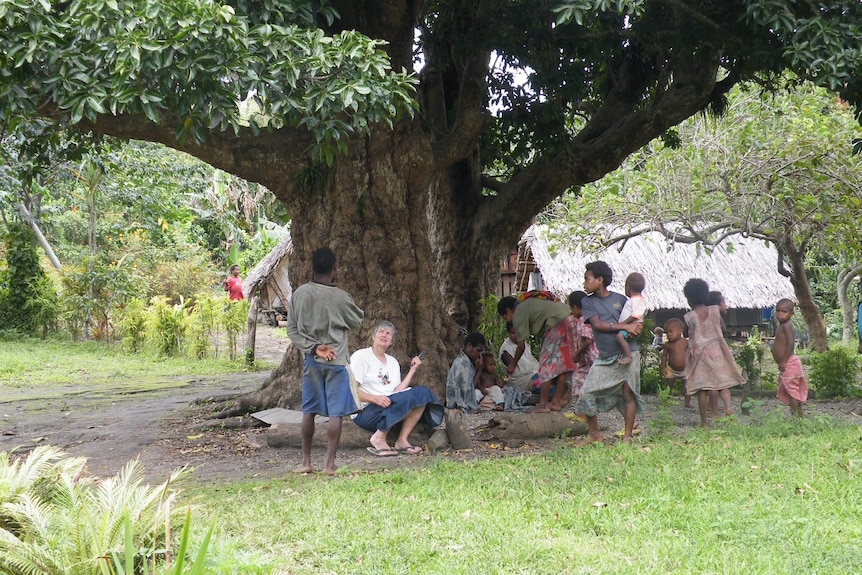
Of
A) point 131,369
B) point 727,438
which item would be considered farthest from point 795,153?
point 131,369

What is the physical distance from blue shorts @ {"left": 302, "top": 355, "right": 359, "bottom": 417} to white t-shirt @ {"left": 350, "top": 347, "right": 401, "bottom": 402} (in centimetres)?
56

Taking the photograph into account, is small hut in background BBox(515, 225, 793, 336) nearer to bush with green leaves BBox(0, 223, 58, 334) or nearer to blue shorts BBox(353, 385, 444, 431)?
bush with green leaves BBox(0, 223, 58, 334)

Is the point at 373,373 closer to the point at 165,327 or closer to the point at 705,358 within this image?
the point at 705,358

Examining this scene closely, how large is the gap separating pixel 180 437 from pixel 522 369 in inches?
162

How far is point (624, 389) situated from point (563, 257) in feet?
45.9

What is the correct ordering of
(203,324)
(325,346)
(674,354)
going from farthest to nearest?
(203,324) → (674,354) → (325,346)

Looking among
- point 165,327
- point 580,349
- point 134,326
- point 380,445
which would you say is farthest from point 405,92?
point 134,326

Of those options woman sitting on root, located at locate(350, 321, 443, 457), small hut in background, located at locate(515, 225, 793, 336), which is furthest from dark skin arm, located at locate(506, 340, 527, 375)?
small hut in background, located at locate(515, 225, 793, 336)

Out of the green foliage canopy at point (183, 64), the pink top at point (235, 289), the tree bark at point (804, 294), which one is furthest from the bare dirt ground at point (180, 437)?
the pink top at point (235, 289)

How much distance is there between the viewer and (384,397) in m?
7.02

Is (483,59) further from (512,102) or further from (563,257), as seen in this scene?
(563,257)

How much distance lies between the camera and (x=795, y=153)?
12375mm

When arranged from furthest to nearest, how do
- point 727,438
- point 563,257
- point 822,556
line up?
point 563,257
point 727,438
point 822,556

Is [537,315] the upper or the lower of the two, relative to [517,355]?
upper
